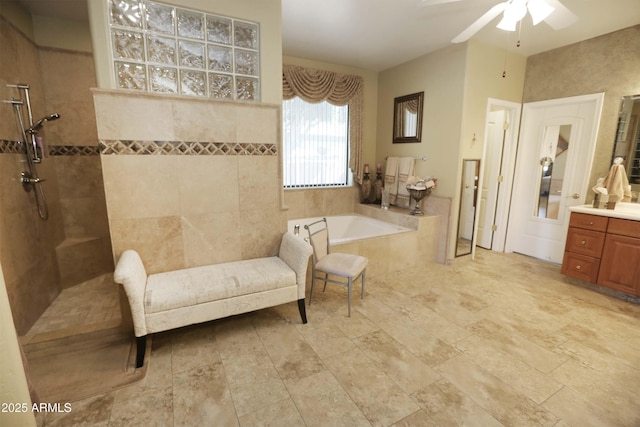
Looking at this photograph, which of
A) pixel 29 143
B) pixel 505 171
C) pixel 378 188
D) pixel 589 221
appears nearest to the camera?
pixel 29 143

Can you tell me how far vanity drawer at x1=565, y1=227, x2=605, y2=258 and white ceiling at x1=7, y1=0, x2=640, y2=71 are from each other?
1994 millimetres

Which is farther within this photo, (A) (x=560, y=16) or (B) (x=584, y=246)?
(B) (x=584, y=246)

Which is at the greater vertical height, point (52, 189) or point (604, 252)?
point (52, 189)

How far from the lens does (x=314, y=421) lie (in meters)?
1.50

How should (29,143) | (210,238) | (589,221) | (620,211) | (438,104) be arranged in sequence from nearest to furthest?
(210,238) < (29,143) < (620,211) < (589,221) < (438,104)

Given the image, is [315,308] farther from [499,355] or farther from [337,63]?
[337,63]

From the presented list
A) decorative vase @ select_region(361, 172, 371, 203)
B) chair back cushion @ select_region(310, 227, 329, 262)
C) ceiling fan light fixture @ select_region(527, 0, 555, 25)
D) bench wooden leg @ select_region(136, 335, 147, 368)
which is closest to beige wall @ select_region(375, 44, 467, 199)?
decorative vase @ select_region(361, 172, 371, 203)

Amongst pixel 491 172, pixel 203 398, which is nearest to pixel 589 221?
pixel 491 172

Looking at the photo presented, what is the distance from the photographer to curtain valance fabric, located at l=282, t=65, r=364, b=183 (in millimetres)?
3749

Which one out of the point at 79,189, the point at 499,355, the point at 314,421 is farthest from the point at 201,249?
the point at 499,355

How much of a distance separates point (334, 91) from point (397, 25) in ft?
4.25

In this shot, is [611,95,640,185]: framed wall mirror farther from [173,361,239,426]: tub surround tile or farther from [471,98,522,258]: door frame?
[173,361,239,426]: tub surround tile

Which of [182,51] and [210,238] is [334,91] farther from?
[210,238]

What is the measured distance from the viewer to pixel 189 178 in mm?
2289
